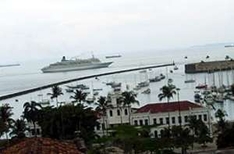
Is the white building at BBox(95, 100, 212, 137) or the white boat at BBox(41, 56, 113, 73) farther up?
the white boat at BBox(41, 56, 113, 73)

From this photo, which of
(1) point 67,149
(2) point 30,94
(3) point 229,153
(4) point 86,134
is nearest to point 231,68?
(2) point 30,94

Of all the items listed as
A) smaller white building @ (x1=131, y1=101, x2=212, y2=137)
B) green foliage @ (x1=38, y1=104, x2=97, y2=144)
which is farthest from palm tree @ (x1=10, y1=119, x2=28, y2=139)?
smaller white building @ (x1=131, y1=101, x2=212, y2=137)

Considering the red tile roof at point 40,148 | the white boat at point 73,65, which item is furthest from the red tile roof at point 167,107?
the white boat at point 73,65

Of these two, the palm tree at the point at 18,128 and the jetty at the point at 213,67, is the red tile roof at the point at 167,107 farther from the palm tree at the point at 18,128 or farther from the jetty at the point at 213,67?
the jetty at the point at 213,67

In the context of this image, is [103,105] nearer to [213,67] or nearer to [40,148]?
[40,148]

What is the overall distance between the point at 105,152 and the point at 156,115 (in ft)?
45.4

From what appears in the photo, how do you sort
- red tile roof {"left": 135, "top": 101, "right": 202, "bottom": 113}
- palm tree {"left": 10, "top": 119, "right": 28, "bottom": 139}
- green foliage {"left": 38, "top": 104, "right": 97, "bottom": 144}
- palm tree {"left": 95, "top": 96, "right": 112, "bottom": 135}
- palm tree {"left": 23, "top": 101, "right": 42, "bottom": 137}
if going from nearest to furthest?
green foliage {"left": 38, "top": 104, "right": 97, "bottom": 144} → palm tree {"left": 10, "top": 119, "right": 28, "bottom": 139} → palm tree {"left": 23, "top": 101, "right": 42, "bottom": 137} → red tile roof {"left": 135, "top": 101, "right": 202, "bottom": 113} → palm tree {"left": 95, "top": 96, "right": 112, "bottom": 135}

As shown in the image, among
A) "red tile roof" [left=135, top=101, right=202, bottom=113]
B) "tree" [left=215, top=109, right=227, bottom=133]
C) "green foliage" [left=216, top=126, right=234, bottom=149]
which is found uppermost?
"red tile roof" [left=135, top=101, right=202, bottom=113]

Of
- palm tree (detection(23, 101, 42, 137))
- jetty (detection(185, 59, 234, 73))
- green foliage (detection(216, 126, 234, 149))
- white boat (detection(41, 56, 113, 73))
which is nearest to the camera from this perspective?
green foliage (detection(216, 126, 234, 149))

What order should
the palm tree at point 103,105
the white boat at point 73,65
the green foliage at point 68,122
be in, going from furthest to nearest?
the white boat at point 73,65, the palm tree at point 103,105, the green foliage at point 68,122

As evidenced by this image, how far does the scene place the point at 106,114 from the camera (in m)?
41.5

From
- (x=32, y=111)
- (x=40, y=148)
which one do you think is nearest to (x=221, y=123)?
(x=32, y=111)

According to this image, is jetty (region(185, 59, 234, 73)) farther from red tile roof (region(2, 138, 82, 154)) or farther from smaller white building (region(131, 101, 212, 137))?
red tile roof (region(2, 138, 82, 154))

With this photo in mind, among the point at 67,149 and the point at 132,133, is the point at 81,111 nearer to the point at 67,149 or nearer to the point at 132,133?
the point at 132,133
